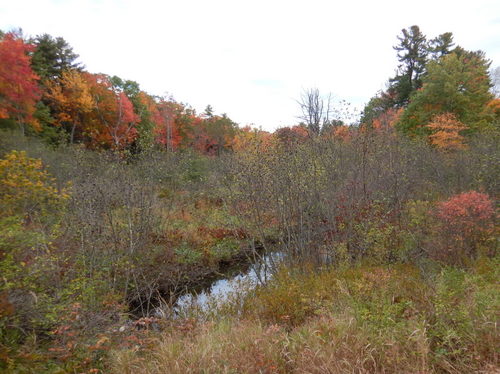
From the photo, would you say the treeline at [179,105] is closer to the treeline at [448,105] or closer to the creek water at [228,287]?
the treeline at [448,105]

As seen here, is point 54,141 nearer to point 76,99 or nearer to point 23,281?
point 76,99

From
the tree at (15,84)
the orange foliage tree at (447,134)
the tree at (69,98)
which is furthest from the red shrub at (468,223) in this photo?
the tree at (69,98)

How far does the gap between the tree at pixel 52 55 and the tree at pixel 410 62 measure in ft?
93.3

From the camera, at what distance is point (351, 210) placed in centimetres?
796

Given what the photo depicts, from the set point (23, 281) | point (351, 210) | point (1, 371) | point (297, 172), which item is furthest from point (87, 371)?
point (351, 210)

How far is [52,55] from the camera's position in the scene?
2464cm

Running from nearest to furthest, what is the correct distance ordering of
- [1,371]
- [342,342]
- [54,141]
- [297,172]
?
[1,371] < [342,342] < [297,172] < [54,141]

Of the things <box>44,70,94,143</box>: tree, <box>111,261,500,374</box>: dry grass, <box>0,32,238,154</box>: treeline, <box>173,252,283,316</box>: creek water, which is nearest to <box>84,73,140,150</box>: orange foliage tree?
<box>0,32,238,154</box>: treeline

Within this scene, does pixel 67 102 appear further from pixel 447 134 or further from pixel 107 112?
pixel 447 134

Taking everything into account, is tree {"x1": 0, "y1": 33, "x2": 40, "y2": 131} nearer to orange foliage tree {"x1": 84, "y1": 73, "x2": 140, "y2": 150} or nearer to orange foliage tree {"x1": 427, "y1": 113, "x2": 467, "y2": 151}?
orange foliage tree {"x1": 84, "y1": 73, "x2": 140, "y2": 150}

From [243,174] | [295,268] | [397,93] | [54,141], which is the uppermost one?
[397,93]

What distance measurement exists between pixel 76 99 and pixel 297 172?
21.8m

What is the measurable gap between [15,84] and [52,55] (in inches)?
376

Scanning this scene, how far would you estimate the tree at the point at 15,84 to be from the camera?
16406 mm
